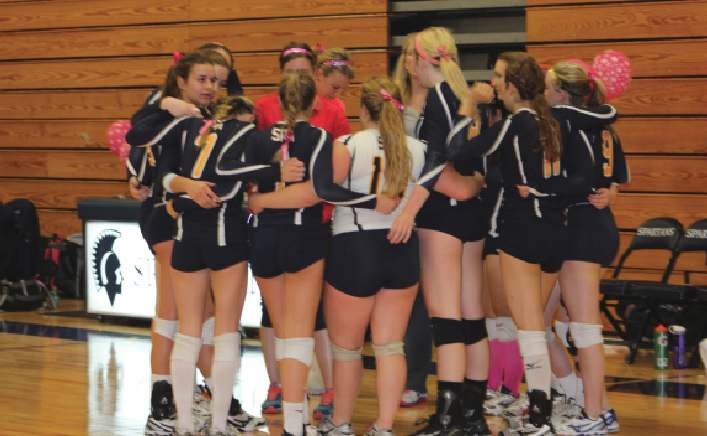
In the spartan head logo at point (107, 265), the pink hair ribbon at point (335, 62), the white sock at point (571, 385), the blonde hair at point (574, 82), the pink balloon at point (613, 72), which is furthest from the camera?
the spartan head logo at point (107, 265)

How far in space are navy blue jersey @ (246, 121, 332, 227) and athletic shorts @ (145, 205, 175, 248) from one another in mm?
511

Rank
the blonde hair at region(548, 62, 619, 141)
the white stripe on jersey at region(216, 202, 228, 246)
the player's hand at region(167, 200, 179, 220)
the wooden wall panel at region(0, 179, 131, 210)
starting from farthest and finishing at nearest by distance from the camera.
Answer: the wooden wall panel at region(0, 179, 131, 210) < the blonde hair at region(548, 62, 619, 141) < the player's hand at region(167, 200, 179, 220) < the white stripe on jersey at region(216, 202, 228, 246)

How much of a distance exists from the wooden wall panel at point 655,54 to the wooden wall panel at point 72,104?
4159 mm

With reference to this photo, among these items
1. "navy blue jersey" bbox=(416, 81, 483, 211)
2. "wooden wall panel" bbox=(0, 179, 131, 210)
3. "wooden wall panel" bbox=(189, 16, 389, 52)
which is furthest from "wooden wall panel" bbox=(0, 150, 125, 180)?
"navy blue jersey" bbox=(416, 81, 483, 211)

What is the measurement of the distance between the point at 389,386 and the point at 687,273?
363 centimetres

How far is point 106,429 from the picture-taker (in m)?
3.60

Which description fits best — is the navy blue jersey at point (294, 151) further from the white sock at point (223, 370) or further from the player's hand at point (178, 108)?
the white sock at point (223, 370)

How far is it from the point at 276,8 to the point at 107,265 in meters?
2.82

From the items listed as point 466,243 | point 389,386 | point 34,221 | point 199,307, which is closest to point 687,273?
point 466,243

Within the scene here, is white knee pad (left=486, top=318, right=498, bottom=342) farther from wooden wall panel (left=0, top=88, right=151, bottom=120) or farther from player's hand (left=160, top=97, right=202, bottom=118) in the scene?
wooden wall panel (left=0, top=88, right=151, bottom=120)

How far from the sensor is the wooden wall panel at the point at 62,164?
8.27 m

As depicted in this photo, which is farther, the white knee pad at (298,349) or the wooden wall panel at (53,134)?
the wooden wall panel at (53,134)

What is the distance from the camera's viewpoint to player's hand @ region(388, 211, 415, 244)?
3.01 meters

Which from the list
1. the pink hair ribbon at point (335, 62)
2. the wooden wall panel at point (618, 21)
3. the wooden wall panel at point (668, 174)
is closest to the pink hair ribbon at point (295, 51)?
the pink hair ribbon at point (335, 62)
